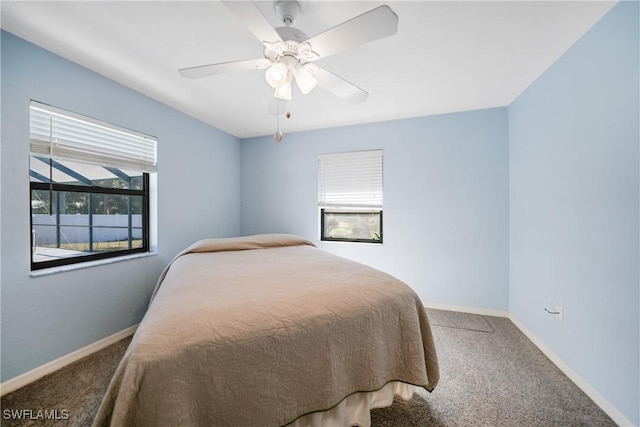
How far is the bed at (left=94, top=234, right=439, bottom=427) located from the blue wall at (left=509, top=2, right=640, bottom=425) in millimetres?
1056

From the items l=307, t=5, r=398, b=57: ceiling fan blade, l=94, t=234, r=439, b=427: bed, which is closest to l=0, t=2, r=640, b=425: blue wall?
l=94, t=234, r=439, b=427: bed

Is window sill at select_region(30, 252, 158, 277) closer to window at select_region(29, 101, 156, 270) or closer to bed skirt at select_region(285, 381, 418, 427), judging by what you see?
window at select_region(29, 101, 156, 270)

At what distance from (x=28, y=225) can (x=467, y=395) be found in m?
3.10

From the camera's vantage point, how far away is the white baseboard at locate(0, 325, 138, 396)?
154cm

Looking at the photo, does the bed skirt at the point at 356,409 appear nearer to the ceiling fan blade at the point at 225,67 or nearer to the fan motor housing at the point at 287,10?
the ceiling fan blade at the point at 225,67

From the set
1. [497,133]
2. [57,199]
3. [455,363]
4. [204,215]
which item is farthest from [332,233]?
[57,199]

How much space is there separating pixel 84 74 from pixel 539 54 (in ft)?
11.4

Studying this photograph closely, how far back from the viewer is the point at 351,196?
3268 millimetres

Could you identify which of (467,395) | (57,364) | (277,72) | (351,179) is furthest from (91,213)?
(467,395)

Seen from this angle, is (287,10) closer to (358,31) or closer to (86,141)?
(358,31)

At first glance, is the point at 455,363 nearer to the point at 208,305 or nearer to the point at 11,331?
the point at 208,305

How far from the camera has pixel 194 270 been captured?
1647 millimetres

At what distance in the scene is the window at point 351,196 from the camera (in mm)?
3162

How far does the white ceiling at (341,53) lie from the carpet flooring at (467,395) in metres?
2.29
